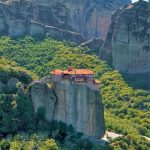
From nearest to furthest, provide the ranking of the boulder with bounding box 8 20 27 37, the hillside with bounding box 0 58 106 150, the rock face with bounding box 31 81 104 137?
the hillside with bounding box 0 58 106 150 < the rock face with bounding box 31 81 104 137 < the boulder with bounding box 8 20 27 37

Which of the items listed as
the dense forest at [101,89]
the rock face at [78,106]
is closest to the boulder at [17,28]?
the dense forest at [101,89]

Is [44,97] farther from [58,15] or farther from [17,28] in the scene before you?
[58,15]

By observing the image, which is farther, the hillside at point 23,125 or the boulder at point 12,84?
the boulder at point 12,84

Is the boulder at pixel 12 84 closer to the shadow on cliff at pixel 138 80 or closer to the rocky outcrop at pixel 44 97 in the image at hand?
the rocky outcrop at pixel 44 97

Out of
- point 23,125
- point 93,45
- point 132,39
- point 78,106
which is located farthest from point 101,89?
point 23,125

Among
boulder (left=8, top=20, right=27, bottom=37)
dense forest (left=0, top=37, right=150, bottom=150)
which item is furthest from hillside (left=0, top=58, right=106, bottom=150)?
boulder (left=8, top=20, right=27, bottom=37)

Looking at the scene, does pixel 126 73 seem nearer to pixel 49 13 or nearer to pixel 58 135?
pixel 49 13

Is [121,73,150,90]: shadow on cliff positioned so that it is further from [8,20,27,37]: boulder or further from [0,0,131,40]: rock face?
[8,20,27,37]: boulder
